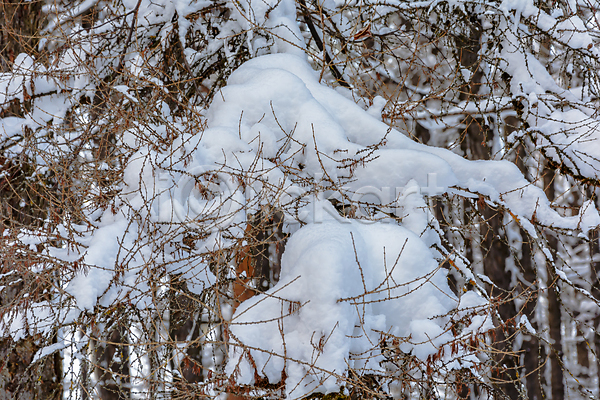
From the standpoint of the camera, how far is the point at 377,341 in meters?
2.51

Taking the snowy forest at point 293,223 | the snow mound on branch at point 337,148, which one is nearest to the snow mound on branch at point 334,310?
the snowy forest at point 293,223

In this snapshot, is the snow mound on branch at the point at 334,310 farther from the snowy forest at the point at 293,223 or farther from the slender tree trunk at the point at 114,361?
the slender tree trunk at the point at 114,361

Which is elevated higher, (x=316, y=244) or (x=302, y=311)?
(x=316, y=244)

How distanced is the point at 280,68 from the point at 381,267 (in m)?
1.52

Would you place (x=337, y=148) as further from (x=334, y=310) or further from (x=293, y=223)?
(x=334, y=310)

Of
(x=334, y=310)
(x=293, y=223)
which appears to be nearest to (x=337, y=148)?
(x=293, y=223)

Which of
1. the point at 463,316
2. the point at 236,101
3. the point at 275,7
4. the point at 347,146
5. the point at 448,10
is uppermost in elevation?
the point at 448,10

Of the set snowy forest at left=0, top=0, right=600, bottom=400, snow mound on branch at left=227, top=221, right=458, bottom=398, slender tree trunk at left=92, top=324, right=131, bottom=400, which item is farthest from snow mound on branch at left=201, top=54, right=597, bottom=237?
slender tree trunk at left=92, top=324, right=131, bottom=400

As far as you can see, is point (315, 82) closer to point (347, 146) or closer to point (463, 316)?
point (347, 146)

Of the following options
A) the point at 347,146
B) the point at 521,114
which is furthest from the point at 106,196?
the point at 521,114

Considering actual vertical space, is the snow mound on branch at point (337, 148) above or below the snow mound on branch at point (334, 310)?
above

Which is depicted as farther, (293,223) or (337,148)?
(293,223)

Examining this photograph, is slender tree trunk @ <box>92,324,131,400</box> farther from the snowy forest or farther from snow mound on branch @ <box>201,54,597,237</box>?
snow mound on branch @ <box>201,54,597,237</box>

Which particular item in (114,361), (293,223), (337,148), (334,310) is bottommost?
(114,361)
